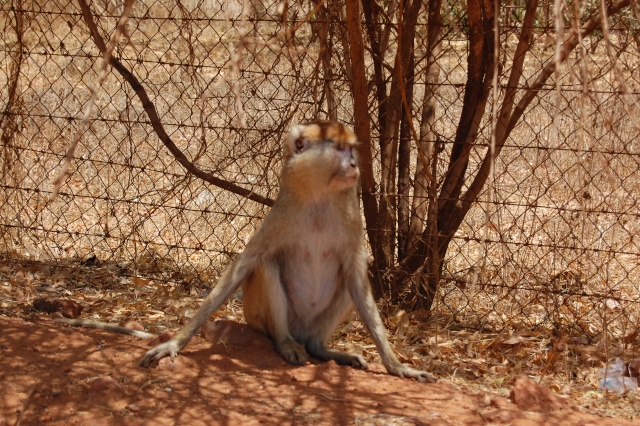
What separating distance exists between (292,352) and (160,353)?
29.5 inches

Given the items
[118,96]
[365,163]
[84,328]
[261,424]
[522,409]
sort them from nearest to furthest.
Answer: [261,424] → [522,409] → [84,328] → [365,163] → [118,96]

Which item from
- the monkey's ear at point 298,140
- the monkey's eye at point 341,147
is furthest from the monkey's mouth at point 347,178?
the monkey's ear at point 298,140

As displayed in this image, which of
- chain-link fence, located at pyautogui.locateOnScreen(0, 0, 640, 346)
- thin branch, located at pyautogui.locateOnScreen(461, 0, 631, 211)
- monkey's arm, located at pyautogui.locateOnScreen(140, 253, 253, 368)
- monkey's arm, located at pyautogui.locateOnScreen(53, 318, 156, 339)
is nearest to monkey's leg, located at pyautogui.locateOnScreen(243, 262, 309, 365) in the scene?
monkey's arm, located at pyautogui.locateOnScreen(140, 253, 253, 368)

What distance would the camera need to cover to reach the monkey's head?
14.3ft

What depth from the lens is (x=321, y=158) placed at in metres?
4.38

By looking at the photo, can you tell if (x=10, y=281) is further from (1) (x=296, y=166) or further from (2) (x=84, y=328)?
(1) (x=296, y=166)

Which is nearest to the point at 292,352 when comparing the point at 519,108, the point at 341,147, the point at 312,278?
the point at 312,278

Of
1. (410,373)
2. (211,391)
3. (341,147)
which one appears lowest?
(211,391)

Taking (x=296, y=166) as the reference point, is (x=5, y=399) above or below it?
below

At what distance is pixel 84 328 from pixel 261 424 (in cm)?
182

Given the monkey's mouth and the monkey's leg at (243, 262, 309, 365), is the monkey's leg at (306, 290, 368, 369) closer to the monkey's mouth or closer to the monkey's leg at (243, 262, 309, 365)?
the monkey's leg at (243, 262, 309, 365)

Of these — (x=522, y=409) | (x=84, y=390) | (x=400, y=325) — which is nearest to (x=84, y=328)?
(x=84, y=390)

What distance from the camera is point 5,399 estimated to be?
144 inches

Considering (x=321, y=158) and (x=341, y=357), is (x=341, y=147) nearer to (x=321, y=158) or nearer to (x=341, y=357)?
(x=321, y=158)
